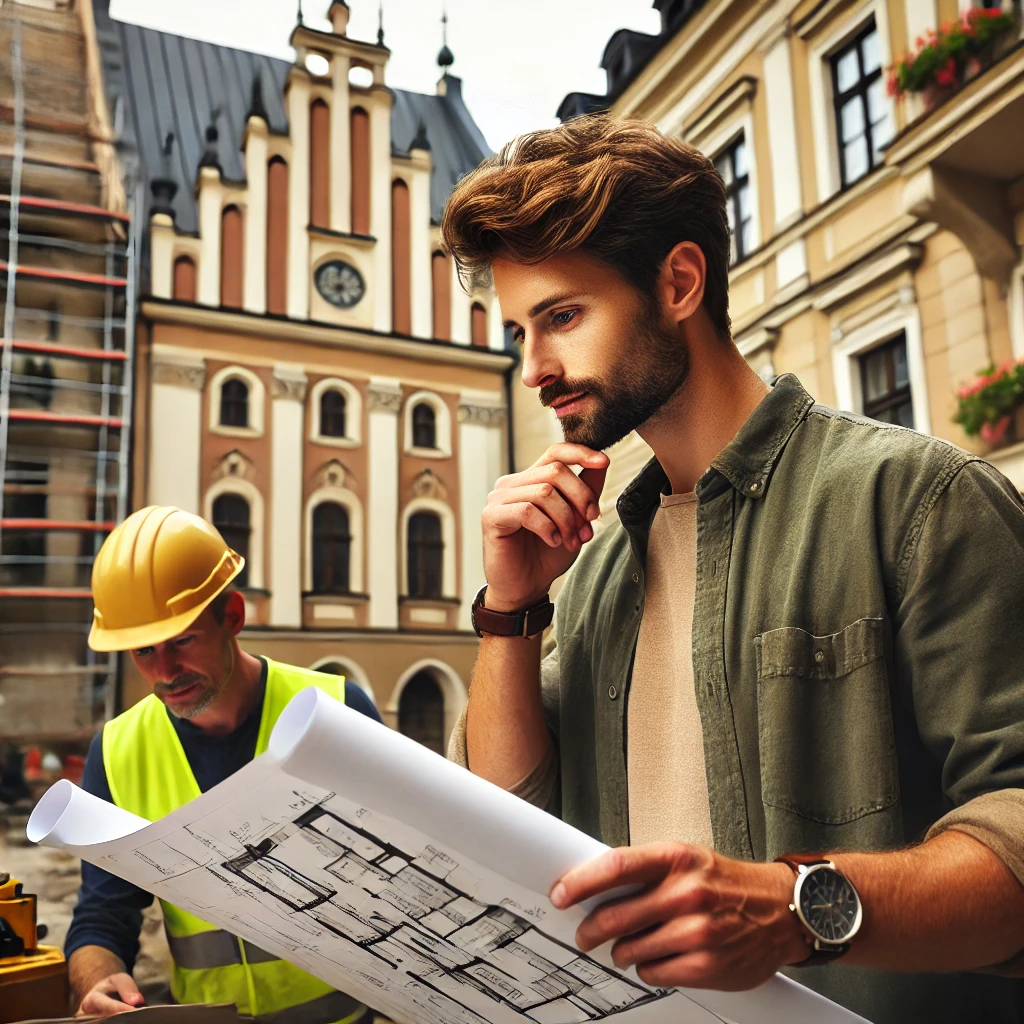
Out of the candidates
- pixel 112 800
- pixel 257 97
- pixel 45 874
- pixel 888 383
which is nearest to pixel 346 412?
pixel 257 97

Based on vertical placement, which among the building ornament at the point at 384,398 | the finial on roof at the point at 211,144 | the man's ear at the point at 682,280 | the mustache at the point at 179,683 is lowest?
the mustache at the point at 179,683

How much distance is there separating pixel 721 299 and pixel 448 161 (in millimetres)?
3000

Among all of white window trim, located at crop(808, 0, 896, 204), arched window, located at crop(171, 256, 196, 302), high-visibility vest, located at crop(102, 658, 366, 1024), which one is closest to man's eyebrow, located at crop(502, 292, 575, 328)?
high-visibility vest, located at crop(102, 658, 366, 1024)

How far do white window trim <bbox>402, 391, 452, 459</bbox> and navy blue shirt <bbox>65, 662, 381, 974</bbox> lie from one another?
6.47 feet

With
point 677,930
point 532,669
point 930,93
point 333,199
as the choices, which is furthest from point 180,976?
point 333,199

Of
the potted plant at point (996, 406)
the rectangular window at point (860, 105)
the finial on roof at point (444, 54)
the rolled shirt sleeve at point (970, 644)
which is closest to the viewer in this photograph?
the rolled shirt sleeve at point (970, 644)

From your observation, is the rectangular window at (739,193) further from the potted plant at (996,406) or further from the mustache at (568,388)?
the mustache at (568,388)

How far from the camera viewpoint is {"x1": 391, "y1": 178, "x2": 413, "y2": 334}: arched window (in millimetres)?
3670

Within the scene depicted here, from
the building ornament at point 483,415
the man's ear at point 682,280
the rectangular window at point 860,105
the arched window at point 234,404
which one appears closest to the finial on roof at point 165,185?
the arched window at point 234,404

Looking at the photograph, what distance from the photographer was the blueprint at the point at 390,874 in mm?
413

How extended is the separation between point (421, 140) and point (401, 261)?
409mm

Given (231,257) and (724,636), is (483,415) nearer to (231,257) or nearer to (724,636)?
(231,257)

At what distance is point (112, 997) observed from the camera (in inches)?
42.9

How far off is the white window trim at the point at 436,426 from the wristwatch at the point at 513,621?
9.12 ft
